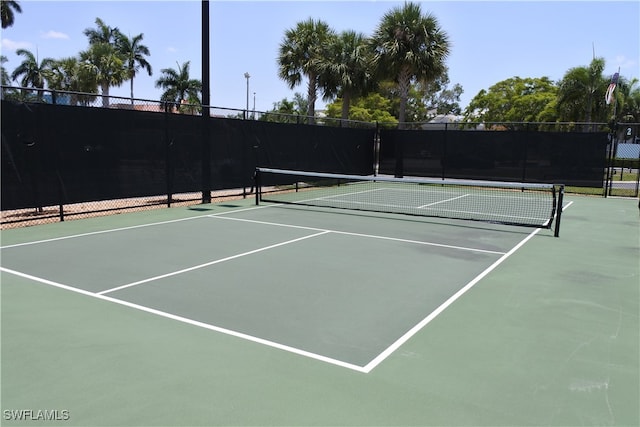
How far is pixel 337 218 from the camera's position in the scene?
37.5ft

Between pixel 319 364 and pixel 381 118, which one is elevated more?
pixel 381 118

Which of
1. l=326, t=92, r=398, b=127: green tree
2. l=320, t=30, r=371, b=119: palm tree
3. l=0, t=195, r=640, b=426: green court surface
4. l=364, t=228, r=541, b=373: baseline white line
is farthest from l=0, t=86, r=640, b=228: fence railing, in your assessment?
l=326, t=92, r=398, b=127: green tree

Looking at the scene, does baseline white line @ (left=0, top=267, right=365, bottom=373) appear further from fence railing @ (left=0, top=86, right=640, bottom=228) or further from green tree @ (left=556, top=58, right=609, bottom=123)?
green tree @ (left=556, top=58, right=609, bottom=123)

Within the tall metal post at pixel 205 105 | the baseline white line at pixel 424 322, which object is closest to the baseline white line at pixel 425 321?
the baseline white line at pixel 424 322

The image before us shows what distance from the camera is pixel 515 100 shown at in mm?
55500

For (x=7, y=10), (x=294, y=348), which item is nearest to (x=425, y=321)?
(x=294, y=348)

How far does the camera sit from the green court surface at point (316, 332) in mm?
3314

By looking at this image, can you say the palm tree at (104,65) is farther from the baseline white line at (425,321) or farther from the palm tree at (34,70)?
the baseline white line at (425,321)

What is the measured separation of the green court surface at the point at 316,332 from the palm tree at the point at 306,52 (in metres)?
19.0

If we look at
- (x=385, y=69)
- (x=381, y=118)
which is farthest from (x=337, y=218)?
(x=381, y=118)

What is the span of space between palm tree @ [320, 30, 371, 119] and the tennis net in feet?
22.7

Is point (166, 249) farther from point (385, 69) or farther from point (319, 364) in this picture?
point (385, 69)

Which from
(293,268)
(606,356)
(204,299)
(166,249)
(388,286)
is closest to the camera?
(606,356)

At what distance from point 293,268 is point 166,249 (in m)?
2.42
